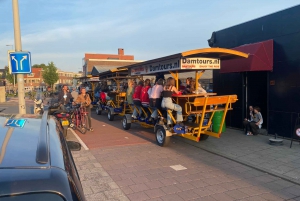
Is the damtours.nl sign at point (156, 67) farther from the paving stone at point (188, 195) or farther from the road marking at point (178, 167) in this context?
the paving stone at point (188, 195)

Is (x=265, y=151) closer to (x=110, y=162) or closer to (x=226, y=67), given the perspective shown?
(x=226, y=67)

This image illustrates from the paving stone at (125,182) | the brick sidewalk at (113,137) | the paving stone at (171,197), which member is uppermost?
the brick sidewalk at (113,137)

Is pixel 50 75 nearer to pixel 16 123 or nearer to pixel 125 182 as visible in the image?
pixel 125 182

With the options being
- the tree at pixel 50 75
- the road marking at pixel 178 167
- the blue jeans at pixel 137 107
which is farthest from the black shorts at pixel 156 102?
the tree at pixel 50 75

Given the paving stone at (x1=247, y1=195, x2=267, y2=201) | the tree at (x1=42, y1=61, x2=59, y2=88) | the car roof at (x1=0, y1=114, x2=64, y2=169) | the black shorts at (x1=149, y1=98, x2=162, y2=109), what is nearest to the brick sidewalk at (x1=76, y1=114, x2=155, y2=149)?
the black shorts at (x1=149, y1=98, x2=162, y2=109)

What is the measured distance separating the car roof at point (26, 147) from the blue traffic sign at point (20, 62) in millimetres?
6109

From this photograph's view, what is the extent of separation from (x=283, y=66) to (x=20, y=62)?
8076mm

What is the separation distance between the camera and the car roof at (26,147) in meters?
1.46

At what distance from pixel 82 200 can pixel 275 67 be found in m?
8.77

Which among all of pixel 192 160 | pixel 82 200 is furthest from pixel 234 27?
pixel 82 200

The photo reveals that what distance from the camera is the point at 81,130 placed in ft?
33.1

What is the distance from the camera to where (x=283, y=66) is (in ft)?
28.2

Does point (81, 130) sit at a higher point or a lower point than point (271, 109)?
lower

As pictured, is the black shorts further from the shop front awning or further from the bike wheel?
the bike wheel
